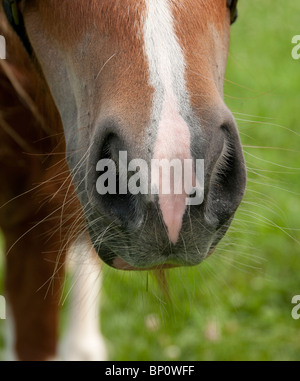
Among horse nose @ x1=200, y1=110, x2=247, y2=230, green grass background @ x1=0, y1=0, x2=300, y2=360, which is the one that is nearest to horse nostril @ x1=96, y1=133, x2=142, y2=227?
horse nose @ x1=200, y1=110, x2=247, y2=230

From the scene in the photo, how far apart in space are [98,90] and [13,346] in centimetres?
161

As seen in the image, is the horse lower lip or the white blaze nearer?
the white blaze

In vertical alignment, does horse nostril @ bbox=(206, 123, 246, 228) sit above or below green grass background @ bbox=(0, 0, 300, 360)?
above

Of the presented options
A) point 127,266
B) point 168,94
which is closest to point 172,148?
point 168,94

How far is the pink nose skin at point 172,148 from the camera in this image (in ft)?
3.67

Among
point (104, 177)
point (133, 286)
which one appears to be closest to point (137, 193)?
point (104, 177)

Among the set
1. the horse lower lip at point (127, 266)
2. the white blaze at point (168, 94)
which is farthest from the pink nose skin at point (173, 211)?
the horse lower lip at point (127, 266)

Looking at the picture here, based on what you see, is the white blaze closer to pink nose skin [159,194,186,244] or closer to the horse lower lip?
pink nose skin [159,194,186,244]

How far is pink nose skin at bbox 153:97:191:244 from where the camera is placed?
1.12 meters

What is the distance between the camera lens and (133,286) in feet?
9.54

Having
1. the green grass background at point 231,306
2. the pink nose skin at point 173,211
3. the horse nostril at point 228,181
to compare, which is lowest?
the green grass background at point 231,306

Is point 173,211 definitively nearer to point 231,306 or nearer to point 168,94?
point 168,94

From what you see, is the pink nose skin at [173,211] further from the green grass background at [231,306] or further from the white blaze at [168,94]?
the green grass background at [231,306]
